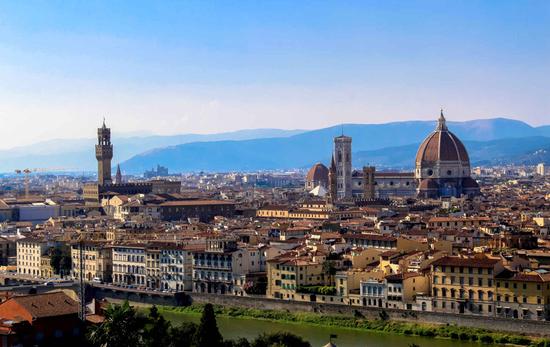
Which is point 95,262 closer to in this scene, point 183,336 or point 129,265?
point 129,265

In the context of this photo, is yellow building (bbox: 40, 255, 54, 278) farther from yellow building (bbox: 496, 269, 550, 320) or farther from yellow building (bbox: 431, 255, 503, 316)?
yellow building (bbox: 496, 269, 550, 320)

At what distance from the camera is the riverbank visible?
1256 inches

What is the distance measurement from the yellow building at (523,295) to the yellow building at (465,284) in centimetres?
33

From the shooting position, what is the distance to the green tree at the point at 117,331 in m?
24.8

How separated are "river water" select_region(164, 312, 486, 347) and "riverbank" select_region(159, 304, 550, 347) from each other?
36 centimetres

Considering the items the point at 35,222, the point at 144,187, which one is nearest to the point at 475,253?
the point at 35,222

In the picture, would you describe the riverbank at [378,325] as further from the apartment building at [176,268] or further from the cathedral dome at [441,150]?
the cathedral dome at [441,150]

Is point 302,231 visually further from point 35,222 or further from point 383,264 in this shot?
point 35,222

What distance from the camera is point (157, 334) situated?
88.6ft

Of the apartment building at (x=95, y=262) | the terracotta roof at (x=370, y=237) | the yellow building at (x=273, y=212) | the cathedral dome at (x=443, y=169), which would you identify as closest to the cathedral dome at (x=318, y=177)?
the cathedral dome at (x=443, y=169)

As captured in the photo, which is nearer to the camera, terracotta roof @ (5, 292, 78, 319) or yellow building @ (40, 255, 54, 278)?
terracotta roof @ (5, 292, 78, 319)

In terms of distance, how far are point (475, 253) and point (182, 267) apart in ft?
41.1

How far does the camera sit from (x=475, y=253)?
38219 mm

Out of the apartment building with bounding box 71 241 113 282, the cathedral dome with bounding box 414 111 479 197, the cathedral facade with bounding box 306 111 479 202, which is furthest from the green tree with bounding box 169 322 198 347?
the cathedral dome with bounding box 414 111 479 197
